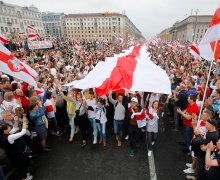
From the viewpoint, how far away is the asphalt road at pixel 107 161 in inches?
151

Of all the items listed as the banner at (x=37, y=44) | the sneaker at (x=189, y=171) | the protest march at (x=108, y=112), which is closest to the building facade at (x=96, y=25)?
the banner at (x=37, y=44)

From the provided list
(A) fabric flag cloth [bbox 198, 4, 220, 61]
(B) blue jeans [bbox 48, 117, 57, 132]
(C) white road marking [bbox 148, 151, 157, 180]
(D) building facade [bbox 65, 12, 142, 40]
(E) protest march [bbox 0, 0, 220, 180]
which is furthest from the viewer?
(D) building facade [bbox 65, 12, 142, 40]

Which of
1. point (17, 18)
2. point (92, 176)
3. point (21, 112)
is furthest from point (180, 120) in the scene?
point (17, 18)

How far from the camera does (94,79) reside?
17.9ft

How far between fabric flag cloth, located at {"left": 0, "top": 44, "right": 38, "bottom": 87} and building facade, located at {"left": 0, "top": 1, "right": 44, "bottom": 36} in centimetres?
6212

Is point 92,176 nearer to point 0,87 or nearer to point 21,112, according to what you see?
point 21,112

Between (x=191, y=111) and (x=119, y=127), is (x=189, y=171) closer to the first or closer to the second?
(x=191, y=111)

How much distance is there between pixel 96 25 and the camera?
101 meters

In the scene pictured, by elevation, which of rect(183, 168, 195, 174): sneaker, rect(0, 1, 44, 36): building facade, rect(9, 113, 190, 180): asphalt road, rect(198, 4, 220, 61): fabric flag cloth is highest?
rect(0, 1, 44, 36): building facade

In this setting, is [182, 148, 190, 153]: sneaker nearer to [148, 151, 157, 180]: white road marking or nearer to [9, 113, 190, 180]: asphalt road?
[9, 113, 190, 180]: asphalt road

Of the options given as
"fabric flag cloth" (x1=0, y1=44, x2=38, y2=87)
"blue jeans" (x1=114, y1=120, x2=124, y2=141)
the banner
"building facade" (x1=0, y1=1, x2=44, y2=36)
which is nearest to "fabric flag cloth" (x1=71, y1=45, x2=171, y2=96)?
"blue jeans" (x1=114, y1=120, x2=124, y2=141)

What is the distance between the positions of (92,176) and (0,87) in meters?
4.13

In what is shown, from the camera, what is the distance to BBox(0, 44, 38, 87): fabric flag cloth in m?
3.67

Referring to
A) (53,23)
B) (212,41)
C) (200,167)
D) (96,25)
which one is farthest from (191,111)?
(53,23)
